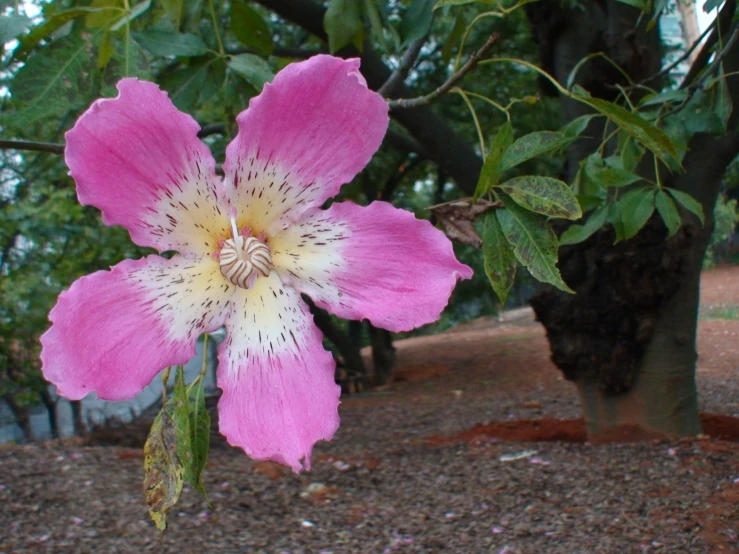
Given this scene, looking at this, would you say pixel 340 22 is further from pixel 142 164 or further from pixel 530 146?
pixel 142 164

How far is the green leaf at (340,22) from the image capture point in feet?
4.95

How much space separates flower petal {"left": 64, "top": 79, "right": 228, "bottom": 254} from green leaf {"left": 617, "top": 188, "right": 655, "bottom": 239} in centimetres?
114

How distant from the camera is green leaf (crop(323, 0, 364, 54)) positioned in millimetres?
1510

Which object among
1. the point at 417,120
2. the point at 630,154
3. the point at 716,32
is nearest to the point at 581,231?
the point at 630,154

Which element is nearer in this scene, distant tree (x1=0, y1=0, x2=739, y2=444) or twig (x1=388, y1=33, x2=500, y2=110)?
twig (x1=388, y1=33, x2=500, y2=110)

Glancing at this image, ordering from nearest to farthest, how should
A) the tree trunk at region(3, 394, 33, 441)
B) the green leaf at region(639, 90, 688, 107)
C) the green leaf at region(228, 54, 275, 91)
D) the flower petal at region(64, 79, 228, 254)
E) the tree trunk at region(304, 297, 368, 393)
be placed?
the flower petal at region(64, 79, 228, 254), the green leaf at region(228, 54, 275, 91), the green leaf at region(639, 90, 688, 107), the tree trunk at region(3, 394, 33, 441), the tree trunk at region(304, 297, 368, 393)

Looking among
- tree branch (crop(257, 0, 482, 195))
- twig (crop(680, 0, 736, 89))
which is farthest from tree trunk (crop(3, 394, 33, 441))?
twig (crop(680, 0, 736, 89))

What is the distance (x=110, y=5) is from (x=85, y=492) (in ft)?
10.3

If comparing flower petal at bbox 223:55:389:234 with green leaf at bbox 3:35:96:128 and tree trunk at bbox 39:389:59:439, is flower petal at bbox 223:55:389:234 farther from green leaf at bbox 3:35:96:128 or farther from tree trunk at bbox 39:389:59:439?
tree trunk at bbox 39:389:59:439

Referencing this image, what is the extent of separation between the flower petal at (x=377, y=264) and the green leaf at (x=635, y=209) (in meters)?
1.03

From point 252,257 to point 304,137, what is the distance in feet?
0.49

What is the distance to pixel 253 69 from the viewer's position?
1.31m

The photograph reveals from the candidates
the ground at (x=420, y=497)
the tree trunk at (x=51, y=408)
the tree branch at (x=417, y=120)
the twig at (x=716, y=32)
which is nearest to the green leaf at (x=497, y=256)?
the twig at (x=716, y=32)

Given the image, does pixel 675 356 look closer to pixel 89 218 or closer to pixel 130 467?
pixel 130 467
